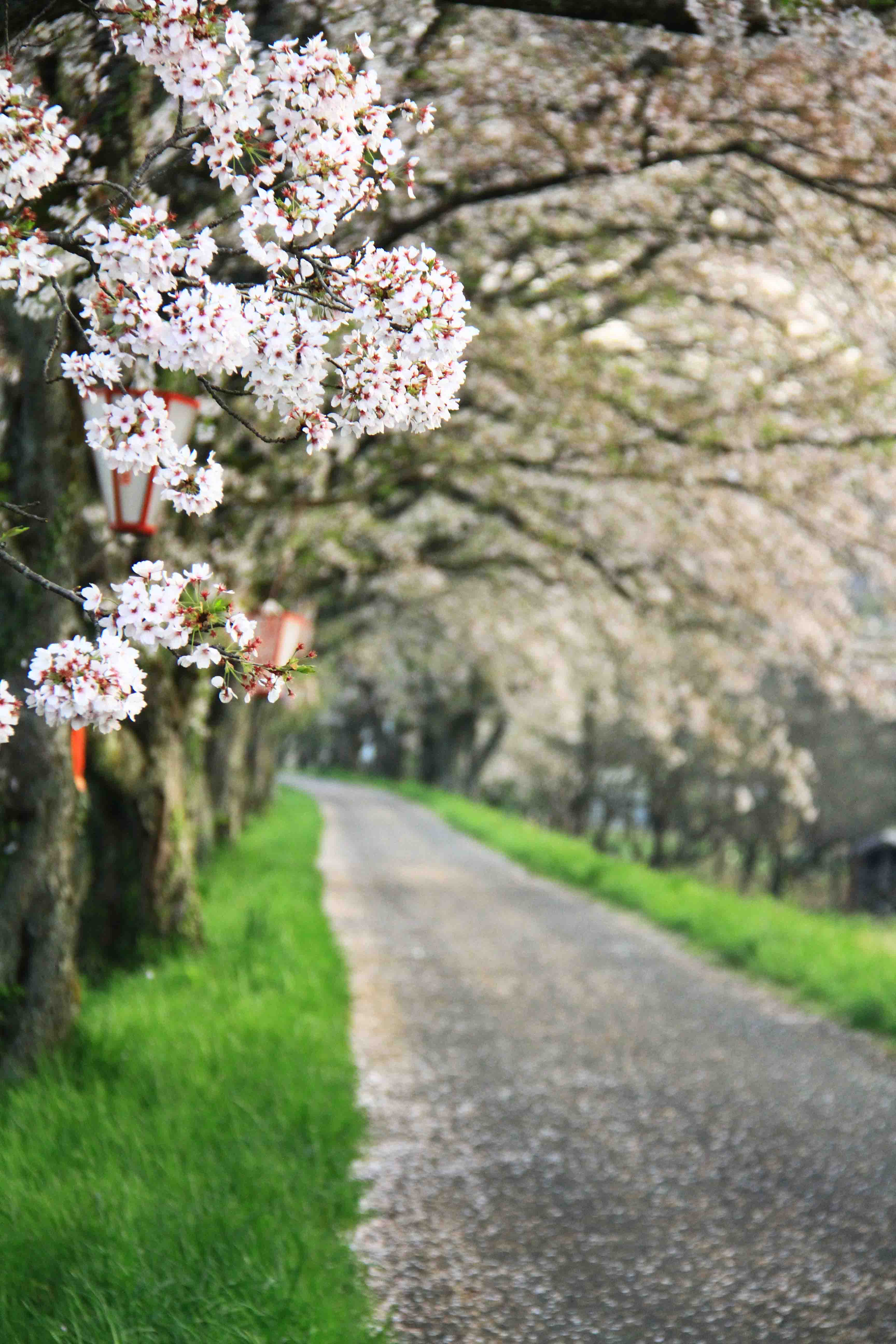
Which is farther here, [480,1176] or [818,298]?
[818,298]

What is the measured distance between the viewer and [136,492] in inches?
208

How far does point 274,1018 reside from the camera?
6.86 metres

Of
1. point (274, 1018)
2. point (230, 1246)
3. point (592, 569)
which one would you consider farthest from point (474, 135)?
point (592, 569)

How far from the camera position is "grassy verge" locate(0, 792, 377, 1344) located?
346 cm

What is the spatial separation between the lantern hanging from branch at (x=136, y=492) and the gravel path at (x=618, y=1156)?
115 inches

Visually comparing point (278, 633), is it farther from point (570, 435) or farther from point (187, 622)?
point (187, 622)

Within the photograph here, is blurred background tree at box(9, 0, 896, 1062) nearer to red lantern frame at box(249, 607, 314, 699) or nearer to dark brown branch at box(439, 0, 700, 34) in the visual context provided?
dark brown branch at box(439, 0, 700, 34)

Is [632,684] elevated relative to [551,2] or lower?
lower

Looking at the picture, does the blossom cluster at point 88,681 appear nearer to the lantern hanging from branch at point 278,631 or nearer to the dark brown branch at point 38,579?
the dark brown branch at point 38,579

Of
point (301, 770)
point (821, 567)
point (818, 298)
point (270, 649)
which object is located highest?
point (818, 298)

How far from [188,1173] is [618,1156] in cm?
213

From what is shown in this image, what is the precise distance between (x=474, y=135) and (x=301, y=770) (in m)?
63.3

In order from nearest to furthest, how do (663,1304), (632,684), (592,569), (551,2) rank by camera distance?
1. (551,2)
2. (663,1304)
3. (592,569)
4. (632,684)

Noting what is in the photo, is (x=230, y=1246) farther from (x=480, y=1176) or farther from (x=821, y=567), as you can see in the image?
(x=821, y=567)
